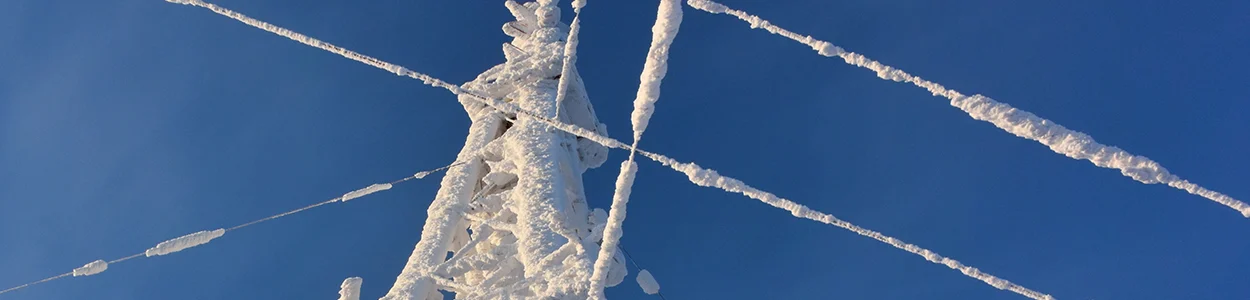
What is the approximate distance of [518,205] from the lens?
26.8 feet

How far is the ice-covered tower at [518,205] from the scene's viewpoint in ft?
23.4

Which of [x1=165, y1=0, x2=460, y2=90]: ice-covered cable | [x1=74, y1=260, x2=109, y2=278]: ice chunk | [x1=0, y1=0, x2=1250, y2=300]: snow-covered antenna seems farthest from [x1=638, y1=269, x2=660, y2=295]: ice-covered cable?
[x1=74, y1=260, x2=109, y2=278]: ice chunk

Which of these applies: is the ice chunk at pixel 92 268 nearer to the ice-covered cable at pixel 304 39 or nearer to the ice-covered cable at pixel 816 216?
the ice-covered cable at pixel 304 39

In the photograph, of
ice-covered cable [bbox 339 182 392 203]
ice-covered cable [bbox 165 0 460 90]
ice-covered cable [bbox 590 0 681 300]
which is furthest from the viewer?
ice-covered cable [bbox 339 182 392 203]

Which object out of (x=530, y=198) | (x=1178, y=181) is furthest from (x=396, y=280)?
(x=1178, y=181)

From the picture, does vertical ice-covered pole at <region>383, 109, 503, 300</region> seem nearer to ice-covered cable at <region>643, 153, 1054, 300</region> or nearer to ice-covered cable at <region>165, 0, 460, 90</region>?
ice-covered cable at <region>165, 0, 460, 90</region>

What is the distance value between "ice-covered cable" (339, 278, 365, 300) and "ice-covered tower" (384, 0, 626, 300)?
38 cm

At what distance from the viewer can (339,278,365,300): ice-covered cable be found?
7.48m

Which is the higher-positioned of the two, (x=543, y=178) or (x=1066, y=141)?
(x=543, y=178)

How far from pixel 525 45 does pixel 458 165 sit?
10.5 feet

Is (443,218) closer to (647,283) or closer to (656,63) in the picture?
(647,283)

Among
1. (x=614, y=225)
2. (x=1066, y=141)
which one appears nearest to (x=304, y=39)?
(x=614, y=225)

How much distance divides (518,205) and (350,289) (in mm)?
1904

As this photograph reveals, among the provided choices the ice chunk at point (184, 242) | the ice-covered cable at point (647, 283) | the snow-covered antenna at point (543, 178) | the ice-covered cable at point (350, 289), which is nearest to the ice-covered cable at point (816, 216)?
the snow-covered antenna at point (543, 178)
